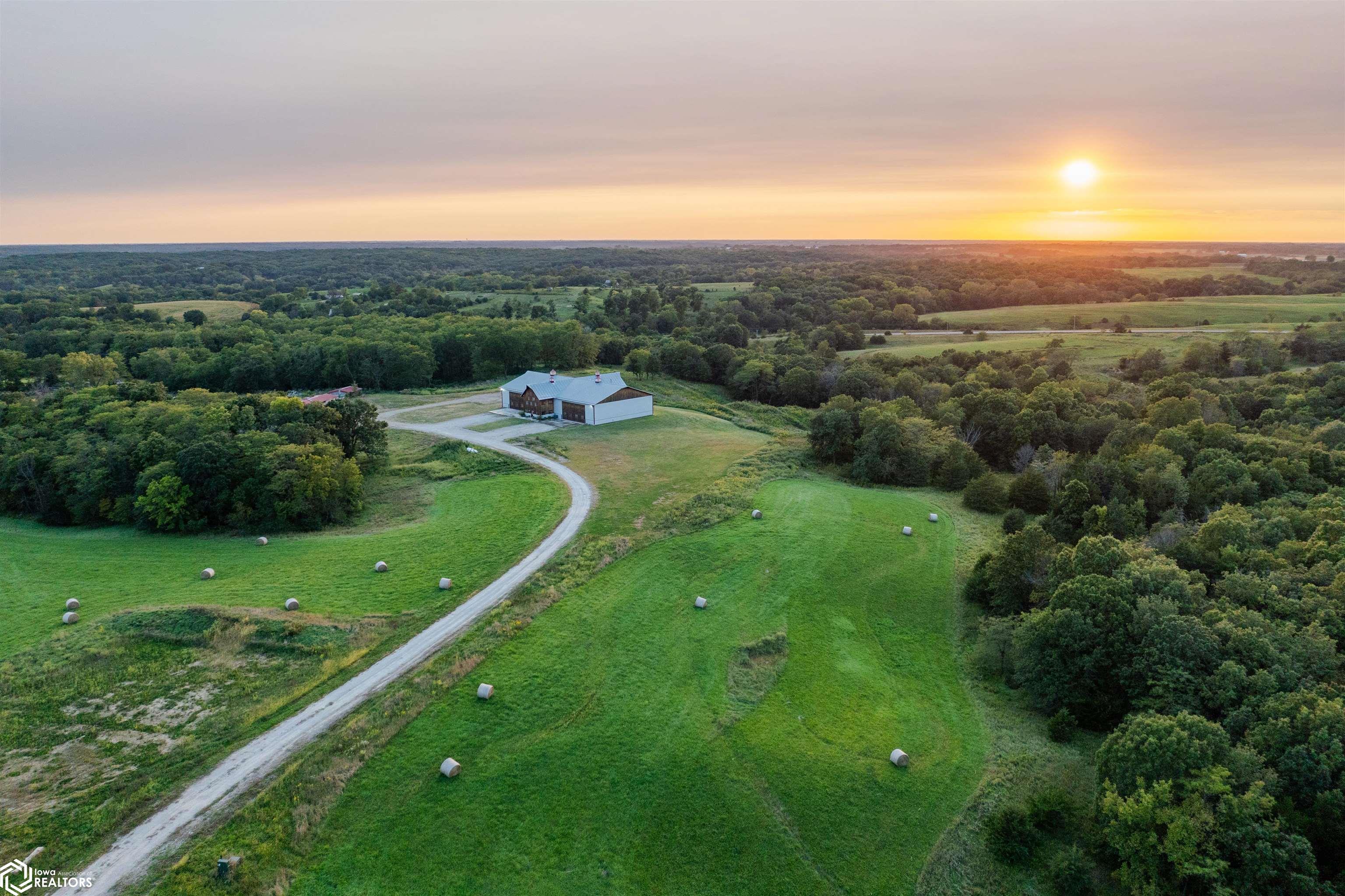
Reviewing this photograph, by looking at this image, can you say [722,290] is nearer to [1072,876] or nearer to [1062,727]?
[1062,727]

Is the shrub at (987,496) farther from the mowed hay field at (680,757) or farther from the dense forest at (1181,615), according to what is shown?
the mowed hay field at (680,757)

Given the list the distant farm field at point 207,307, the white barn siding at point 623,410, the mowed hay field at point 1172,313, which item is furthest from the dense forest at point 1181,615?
the distant farm field at point 207,307

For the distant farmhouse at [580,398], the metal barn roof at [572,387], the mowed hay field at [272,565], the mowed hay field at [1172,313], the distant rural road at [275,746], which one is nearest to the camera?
the distant rural road at [275,746]

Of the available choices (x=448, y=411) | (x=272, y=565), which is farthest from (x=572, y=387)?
(x=272, y=565)

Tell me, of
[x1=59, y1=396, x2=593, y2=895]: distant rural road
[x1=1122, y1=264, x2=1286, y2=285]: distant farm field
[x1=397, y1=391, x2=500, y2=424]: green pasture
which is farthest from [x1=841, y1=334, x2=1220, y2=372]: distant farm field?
[x1=1122, y1=264, x2=1286, y2=285]: distant farm field

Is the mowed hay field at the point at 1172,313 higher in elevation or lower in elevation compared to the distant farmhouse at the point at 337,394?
higher

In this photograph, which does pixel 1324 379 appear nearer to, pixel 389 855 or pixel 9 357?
pixel 389 855

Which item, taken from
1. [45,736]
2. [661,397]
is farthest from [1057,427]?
[45,736]
